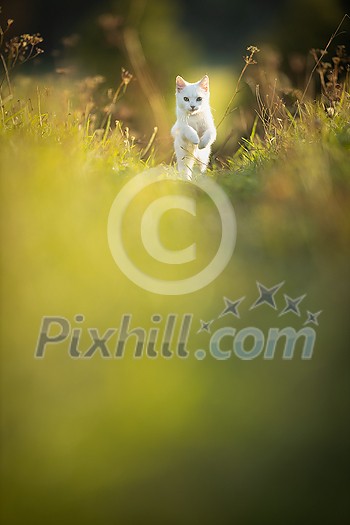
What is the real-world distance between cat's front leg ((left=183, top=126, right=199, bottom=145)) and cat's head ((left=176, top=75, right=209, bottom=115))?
148mm

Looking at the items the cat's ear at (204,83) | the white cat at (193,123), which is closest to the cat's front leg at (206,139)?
the white cat at (193,123)

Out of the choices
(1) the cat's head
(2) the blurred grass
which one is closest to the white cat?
(1) the cat's head

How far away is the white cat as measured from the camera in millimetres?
4234

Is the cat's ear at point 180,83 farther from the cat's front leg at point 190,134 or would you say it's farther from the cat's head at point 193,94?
the cat's front leg at point 190,134

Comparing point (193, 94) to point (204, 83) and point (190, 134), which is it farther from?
point (190, 134)

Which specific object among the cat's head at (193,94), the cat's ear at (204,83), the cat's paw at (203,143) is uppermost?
the cat's ear at (204,83)

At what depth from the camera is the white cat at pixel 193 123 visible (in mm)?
4234

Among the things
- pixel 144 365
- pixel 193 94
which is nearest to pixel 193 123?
pixel 193 94

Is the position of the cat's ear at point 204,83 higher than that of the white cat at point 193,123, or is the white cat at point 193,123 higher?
the cat's ear at point 204,83

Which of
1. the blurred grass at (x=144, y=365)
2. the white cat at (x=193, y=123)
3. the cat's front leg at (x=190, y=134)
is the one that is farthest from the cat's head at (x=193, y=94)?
the blurred grass at (x=144, y=365)

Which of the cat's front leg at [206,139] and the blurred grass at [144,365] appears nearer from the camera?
the blurred grass at [144,365]

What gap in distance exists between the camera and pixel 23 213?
2375mm

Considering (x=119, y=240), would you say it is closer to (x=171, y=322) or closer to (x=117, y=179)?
(x=171, y=322)

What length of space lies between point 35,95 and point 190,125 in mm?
A: 1066
